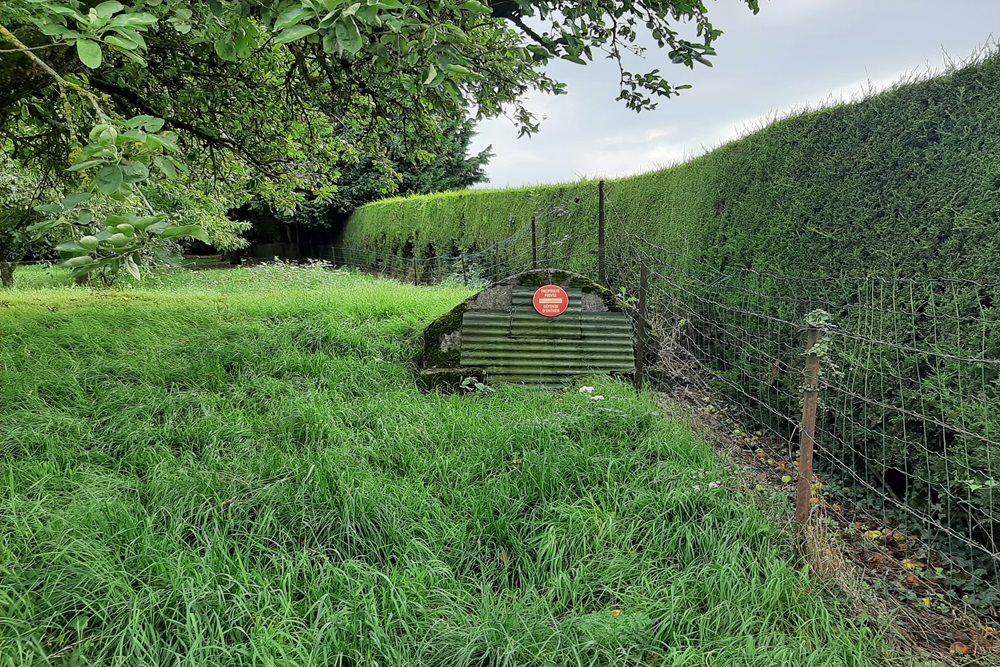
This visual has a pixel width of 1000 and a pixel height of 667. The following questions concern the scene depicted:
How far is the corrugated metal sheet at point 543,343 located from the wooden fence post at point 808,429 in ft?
8.32

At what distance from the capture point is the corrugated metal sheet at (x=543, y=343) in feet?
17.2

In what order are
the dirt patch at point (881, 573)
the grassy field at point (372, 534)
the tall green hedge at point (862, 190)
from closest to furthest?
1. the grassy field at point (372, 534)
2. the dirt patch at point (881, 573)
3. the tall green hedge at point (862, 190)

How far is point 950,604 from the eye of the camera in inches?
115

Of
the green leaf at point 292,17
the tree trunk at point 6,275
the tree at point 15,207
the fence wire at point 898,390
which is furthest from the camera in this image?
the tree trunk at point 6,275

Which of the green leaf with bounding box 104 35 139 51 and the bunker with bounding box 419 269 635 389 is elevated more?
the green leaf with bounding box 104 35 139 51

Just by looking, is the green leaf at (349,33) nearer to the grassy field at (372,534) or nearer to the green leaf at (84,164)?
the green leaf at (84,164)

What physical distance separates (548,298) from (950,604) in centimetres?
356

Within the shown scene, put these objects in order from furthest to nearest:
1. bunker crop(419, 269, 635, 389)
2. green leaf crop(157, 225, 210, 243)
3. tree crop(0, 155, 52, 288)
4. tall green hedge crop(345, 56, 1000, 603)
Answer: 1. tree crop(0, 155, 52, 288)
2. bunker crop(419, 269, 635, 389)
3. tall green hedge crop(345, 56, 1000, 603)
4. green leaf crop(157, 225, 210, 243)

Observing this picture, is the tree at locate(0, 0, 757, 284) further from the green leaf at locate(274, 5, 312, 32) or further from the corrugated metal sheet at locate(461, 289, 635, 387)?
the corrugated metal sheet at locate(461, 289, 635, 387)

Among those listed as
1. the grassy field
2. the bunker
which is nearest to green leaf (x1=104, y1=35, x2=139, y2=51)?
the grassy field

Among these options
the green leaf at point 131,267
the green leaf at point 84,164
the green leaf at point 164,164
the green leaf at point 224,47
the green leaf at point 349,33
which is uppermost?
the green leaf at point 224,47

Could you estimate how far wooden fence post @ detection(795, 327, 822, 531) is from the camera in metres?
2.75

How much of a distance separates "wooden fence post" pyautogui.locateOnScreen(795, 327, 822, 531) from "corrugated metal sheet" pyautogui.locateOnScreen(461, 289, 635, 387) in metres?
2.53

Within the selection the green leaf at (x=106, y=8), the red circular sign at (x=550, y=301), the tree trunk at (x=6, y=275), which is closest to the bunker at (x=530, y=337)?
the red circular sign at (x=550, y=301)
